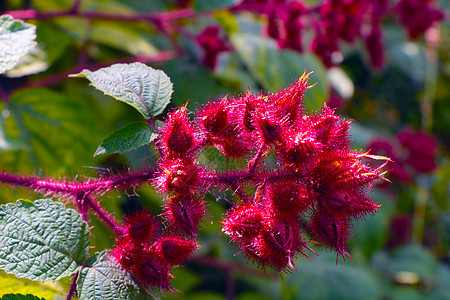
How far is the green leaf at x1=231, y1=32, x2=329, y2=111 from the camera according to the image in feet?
4.42

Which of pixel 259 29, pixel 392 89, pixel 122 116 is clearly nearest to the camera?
pixel 122 116

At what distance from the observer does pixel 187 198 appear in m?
0.65

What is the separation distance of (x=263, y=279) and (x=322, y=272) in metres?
0.34

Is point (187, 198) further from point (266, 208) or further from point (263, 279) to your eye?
point (263, 279)

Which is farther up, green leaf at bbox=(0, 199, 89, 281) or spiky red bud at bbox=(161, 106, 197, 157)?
spiky red bud at bbox=(161, 106, 197, 157)

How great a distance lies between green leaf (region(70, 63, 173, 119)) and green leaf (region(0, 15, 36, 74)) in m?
0.12

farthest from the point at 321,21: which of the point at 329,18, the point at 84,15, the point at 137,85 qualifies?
the point at 137,85

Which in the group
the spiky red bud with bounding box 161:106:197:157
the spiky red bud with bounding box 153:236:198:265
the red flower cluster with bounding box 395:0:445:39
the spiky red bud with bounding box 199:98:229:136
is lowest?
the spiky red bud with bounding box 153:236:198:265

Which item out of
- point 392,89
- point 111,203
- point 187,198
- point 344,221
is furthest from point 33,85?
point 392,89

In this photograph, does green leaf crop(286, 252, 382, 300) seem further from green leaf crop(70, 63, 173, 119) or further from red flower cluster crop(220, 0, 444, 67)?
green leaf crop(70, 63, 173, 119)

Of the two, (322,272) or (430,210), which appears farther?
(430,210)

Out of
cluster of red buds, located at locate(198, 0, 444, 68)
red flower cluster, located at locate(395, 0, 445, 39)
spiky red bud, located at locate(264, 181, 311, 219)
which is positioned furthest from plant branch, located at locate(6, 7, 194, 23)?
red flower cluster, located at locate(395, 0, 445, 39)

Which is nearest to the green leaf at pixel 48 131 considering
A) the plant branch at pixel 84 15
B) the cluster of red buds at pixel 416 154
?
the plant branch at pixel 84 15

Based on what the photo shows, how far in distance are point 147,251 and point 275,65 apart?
92cm
